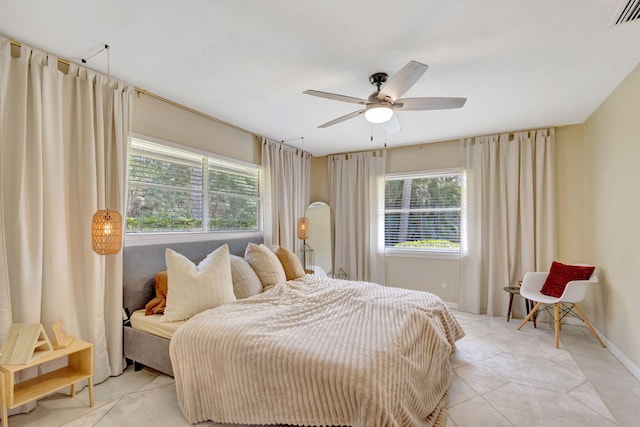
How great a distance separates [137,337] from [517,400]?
2.89 metres

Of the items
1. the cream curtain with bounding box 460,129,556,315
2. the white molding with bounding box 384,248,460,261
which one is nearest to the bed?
the white molding with bounding box 384,248,460,261

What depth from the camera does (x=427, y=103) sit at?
91.9 inches

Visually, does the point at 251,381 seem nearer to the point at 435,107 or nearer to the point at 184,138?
the point at 435,107

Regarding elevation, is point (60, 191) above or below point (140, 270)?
above

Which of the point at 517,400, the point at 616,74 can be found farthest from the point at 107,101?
the point at 616,74

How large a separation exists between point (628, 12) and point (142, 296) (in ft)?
12.8

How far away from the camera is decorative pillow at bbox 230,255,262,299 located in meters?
2.90

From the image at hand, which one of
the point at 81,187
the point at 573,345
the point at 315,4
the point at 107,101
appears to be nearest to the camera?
the point at 315,4

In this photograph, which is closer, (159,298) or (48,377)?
(48,377)

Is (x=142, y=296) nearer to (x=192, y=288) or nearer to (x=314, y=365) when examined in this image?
(x=192, y=288)

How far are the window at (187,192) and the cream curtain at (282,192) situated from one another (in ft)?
0.55

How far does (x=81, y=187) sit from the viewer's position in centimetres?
238

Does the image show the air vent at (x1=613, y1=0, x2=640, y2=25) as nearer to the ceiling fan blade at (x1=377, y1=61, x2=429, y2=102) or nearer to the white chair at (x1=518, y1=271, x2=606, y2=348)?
the ceiling fan blade at (x1=377, y1=61, x2=429, y2=102)

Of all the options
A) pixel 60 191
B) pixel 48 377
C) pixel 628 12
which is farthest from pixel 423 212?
pixel 48 377
